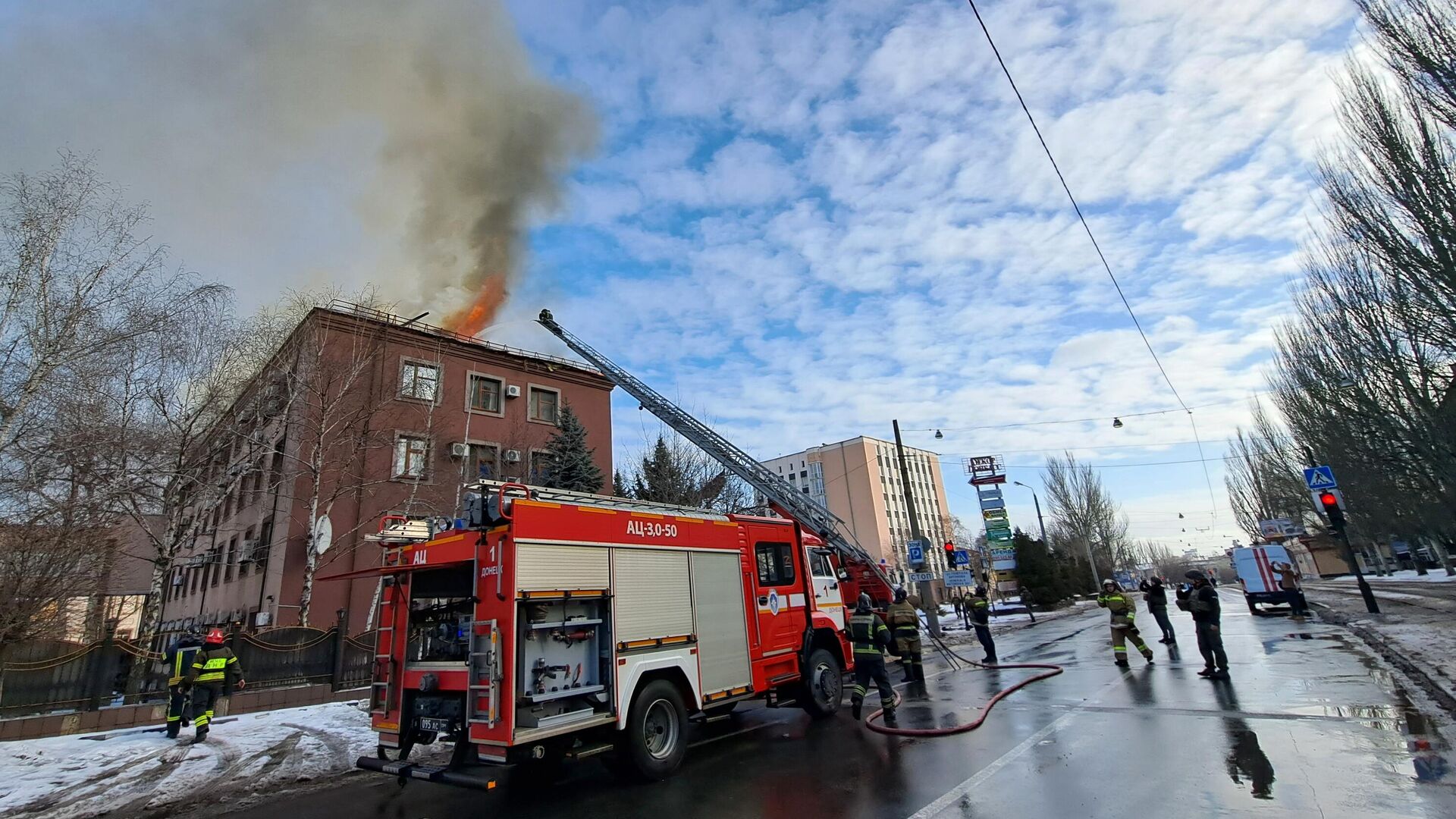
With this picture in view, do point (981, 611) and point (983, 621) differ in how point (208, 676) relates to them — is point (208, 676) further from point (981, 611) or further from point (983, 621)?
point (983, 621)

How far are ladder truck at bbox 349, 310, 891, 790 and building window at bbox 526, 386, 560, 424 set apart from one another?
20.6 meters

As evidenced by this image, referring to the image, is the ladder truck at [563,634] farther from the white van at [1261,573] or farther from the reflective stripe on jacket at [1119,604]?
the white van at [1261,573]

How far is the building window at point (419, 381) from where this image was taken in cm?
2288

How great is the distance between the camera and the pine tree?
78.9 feet

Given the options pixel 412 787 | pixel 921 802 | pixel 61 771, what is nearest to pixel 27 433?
pixel 61 771

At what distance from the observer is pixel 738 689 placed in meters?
7.99

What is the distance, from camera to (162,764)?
824 centimetres

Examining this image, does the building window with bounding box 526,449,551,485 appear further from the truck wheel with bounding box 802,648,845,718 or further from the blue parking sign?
the truck wheel with bounding box 802,648,845,718

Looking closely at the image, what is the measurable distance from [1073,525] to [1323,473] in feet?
139

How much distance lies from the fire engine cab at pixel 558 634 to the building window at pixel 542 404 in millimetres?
20665

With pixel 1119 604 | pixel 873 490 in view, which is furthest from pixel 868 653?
pixel 873 490

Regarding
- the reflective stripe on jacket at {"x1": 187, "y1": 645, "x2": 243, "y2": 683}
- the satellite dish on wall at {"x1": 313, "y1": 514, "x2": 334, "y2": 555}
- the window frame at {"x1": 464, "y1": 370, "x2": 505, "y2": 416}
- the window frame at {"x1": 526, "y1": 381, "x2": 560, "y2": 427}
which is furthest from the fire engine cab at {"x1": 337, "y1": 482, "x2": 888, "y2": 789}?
the window frame at {"x1": 526, "y1": 381, "x2": 560, "y2": 427}

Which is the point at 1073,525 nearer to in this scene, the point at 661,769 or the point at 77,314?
the point at 661,769

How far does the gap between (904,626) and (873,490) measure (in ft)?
249
